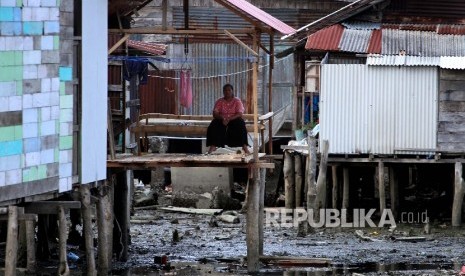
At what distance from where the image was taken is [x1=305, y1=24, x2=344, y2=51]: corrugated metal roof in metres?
29.7

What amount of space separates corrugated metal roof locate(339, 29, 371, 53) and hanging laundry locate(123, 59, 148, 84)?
528cm

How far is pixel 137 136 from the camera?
24516 millimetres

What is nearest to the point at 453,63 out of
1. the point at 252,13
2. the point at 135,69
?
the point at 135,69

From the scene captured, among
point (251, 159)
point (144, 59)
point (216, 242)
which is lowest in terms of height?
point (216, 242)

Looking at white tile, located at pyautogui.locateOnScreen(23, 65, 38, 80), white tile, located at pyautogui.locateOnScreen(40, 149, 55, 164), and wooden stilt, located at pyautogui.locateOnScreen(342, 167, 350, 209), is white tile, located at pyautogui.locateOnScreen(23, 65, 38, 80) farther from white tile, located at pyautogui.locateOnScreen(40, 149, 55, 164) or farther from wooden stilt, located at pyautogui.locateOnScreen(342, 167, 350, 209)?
wooden stilt, located at pyautogui.locateOnScreen(342, 167, 350, 209)

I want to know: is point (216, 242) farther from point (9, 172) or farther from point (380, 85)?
point (9, 172)

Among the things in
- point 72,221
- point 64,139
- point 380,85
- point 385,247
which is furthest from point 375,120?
point 64,139

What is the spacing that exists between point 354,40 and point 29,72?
13141 millimetres

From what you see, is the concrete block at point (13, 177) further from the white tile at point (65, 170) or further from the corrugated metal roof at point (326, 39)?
the corrugated metal roof at point (326, 39)

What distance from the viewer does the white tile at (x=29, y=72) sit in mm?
17516

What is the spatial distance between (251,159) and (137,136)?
2.45 meters

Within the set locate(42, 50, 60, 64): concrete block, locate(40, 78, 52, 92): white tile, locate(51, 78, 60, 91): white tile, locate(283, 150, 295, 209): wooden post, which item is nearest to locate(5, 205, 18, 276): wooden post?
locate(40, 78, 52, 92): white tile

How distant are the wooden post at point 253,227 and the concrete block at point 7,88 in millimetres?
6890

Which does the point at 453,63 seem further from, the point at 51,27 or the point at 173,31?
the point at 51,27
